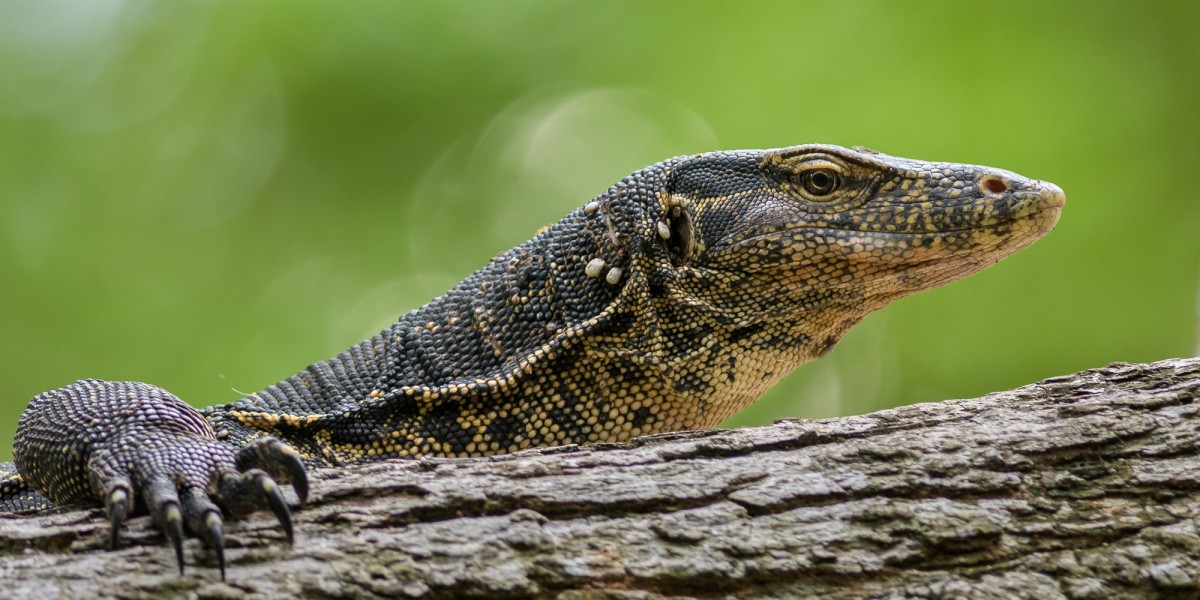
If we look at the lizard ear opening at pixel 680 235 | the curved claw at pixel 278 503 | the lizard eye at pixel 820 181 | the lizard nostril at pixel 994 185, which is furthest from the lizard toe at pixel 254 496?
the lizard nostril at pixel 994 185

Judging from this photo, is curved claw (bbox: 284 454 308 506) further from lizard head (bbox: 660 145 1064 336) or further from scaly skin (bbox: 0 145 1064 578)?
lizard head (bbox: 660 145 1064 336)

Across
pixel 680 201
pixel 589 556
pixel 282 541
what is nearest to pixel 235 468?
pixel 282 541

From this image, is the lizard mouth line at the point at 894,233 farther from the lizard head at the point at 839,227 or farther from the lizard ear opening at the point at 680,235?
the lizard ear opening at the point at 680,235

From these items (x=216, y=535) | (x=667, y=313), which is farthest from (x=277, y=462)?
(x=667, y=313)

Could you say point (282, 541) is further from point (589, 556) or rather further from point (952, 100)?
point (952, 100)

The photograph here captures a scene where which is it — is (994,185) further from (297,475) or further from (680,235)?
(297,475)
